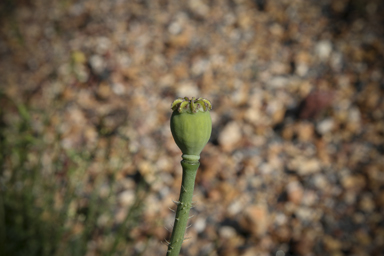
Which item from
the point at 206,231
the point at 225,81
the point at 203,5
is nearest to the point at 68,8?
the point at 203,5

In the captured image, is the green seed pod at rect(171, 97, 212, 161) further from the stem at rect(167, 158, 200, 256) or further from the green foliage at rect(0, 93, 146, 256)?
the green foliage at rect(0, 93, 146, 256)

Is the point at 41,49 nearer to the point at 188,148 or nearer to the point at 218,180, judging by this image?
the point at 218,180

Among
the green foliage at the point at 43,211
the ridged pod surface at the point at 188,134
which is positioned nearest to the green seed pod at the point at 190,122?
the ridged pod surface at the point at 188,134

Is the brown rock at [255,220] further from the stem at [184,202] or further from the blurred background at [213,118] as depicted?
the stem at [184,202]

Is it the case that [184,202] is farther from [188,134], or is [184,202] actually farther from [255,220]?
[255,220]

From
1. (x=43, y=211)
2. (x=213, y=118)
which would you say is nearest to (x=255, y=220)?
(x=213, y=118)

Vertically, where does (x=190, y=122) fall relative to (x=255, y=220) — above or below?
above
